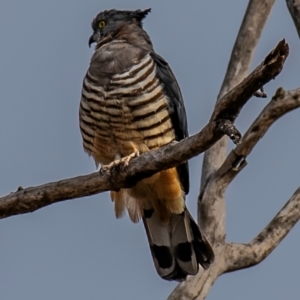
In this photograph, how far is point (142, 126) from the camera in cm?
574

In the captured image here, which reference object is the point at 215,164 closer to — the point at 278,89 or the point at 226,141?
the point at 226,141

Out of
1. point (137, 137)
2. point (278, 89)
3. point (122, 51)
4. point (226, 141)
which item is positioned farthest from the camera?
point (226, 141)

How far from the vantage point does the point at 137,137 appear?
228 inches

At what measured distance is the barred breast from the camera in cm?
573

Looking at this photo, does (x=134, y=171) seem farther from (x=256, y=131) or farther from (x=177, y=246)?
(x=177, y=246)

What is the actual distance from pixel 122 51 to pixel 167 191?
1.16 m

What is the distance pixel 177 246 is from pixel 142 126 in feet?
3.80

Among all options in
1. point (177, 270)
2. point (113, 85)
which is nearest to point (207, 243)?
point (177, 270)

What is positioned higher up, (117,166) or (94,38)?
(94,38)

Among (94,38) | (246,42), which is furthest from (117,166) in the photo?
(246,42)

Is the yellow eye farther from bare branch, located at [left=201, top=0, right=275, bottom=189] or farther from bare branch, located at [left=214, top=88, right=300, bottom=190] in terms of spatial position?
bare branch, located at [left=214, top=88, right=300, bottom=190]

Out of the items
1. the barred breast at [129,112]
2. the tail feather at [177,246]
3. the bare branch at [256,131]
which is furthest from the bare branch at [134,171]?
the tail feather at [177,246]

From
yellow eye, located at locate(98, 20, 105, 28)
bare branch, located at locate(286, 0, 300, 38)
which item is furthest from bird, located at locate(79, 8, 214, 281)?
bare branch, located at locate(286, 0, 300, 38)

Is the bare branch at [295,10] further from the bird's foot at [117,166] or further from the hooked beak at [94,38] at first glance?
the hooked beak at [94,38]
